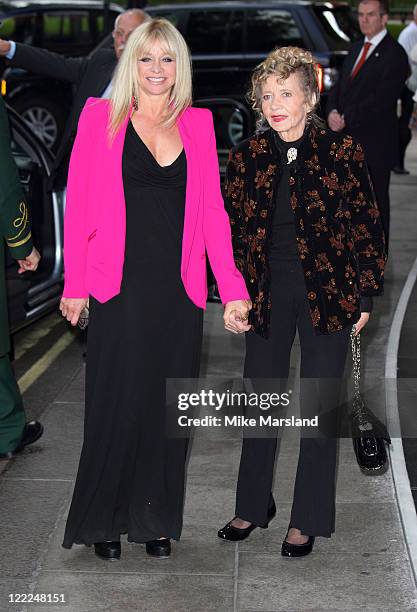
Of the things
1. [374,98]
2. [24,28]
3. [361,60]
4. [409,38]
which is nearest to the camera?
[374,98]

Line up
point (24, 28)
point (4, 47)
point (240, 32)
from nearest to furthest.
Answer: point (4, 47)
point (240, 32)
point (24, 28)

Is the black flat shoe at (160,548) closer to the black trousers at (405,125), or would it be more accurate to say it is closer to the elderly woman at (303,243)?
the elderly woman at (303,243)

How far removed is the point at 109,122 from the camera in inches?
188

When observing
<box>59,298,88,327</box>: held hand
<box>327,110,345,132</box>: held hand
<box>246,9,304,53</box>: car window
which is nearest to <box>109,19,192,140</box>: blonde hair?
<box>59,298,88,327</box>: held hand

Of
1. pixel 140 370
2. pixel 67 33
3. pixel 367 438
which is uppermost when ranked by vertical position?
pixel 140 370

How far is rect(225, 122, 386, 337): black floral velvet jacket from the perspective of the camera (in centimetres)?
483

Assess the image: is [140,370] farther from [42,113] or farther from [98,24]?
[98,24]

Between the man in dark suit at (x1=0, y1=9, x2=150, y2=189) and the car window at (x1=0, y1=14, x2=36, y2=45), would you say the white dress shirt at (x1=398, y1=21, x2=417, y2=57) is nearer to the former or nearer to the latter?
the car window at (x1=0, y1=14, x2=36, y2=45)

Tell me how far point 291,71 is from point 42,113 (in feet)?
Result: 42.3

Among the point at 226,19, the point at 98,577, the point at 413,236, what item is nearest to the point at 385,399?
the point at 98,577

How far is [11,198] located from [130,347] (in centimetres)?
131

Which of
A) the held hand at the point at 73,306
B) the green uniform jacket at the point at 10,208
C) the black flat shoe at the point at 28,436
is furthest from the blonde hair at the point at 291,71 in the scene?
the black flat shoe at the point at 28,436

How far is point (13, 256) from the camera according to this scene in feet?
20.1

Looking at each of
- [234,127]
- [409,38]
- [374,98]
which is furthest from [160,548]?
[234,127]
